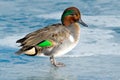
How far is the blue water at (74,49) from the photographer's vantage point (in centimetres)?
692

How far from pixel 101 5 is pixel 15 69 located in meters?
4.65

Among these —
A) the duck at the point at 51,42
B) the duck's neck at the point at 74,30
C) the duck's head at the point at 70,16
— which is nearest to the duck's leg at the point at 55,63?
the duck at the point at 51,42

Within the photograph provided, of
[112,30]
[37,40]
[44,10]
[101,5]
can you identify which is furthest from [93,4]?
[37,40]

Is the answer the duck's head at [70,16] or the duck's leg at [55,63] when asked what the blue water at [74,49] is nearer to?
the duck's leg at [55,63]

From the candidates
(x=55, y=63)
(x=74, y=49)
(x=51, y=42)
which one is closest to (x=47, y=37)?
(x=51, y=42)

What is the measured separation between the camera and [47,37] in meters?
7.39

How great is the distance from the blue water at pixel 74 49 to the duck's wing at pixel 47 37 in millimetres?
306

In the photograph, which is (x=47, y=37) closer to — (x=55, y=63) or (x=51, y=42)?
(x=51, y=42)

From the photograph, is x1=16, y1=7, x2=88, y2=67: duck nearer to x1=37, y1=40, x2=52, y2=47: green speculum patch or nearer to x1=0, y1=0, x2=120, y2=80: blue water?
x1=37, y1=40, x2=52, y2=47: green speculum patch

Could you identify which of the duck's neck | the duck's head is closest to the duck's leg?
the duck's neck

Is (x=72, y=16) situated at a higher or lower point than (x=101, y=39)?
higher

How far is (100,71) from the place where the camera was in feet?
22.9

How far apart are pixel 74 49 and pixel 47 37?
3.23 feet

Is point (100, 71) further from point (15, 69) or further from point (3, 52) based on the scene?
point (3, 52)
